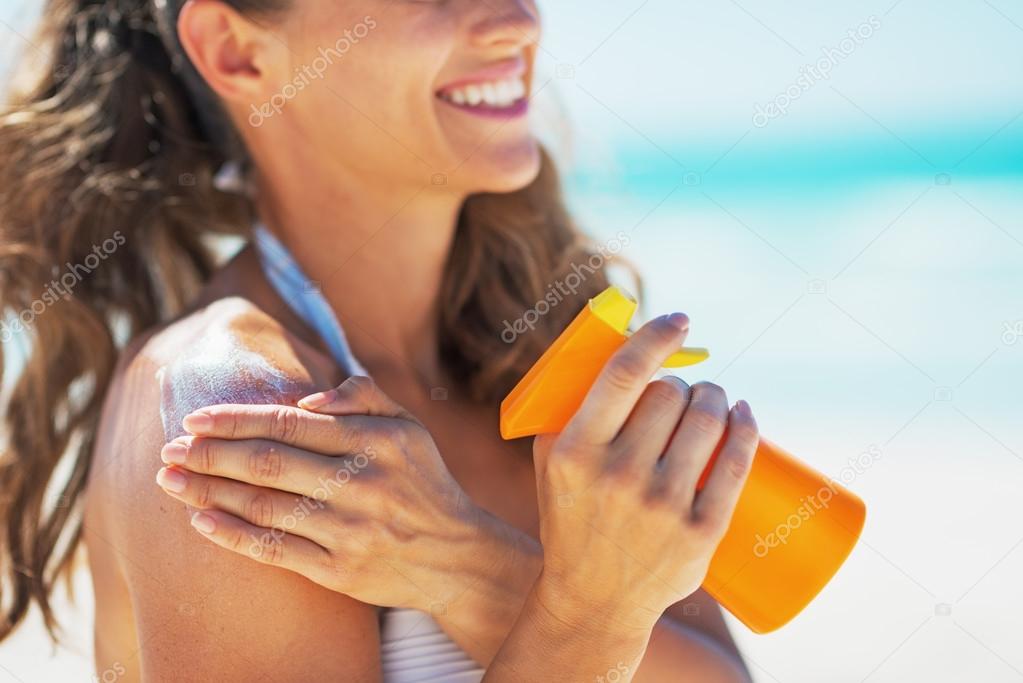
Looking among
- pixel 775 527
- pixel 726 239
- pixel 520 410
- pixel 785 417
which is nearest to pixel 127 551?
pixel 520 410

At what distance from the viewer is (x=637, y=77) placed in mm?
8969

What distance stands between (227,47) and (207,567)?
3.02ft

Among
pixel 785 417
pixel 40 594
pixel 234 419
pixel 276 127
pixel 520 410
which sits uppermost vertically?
pixel 520 410

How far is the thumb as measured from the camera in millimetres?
1121

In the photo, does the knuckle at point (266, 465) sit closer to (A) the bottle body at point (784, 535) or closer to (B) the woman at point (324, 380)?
(B) the woman at point (324, 380)

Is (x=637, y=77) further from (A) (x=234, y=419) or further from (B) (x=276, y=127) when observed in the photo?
(A) (x=234, y=419)

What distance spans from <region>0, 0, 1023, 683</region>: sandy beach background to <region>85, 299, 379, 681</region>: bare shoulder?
2.97 feet

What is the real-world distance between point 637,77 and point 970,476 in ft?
20.0

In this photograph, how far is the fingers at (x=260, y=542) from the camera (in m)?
1.06

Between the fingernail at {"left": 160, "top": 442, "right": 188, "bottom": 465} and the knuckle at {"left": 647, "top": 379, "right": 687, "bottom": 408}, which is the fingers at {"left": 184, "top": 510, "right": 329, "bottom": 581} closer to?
the fingernail at {"left": 160, "top": 442, "right": 188, "bottom": 465}
